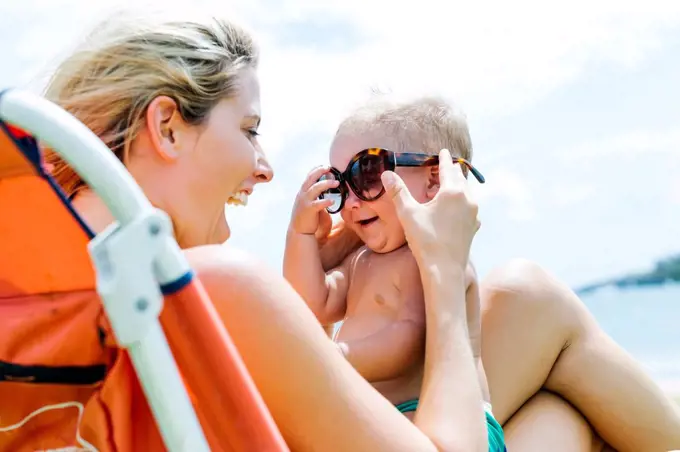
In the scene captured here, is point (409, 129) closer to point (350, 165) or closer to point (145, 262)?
point (350, 165)

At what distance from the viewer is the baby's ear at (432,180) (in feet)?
8.13

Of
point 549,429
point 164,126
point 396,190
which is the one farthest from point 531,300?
point 164,126

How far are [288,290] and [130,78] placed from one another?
627 millimetres

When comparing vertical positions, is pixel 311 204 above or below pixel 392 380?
above

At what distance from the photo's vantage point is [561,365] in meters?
2.56

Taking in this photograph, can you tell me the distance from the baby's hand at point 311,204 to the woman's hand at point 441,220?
0.25 metres

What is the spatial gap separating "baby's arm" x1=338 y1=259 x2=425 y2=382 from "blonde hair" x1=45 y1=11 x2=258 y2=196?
27.6 inches

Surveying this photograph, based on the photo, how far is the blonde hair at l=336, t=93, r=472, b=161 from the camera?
2449mm

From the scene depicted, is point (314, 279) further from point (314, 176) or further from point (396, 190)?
point (396, 190)

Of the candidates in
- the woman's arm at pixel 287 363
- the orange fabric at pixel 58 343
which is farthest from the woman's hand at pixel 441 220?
the orange fabric at pixel 58 343

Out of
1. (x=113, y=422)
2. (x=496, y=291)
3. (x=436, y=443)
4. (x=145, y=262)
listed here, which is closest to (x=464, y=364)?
(x=436, y=443)

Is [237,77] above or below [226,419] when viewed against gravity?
above

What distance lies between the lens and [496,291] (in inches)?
99.9

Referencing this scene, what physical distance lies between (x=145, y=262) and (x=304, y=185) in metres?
1.43
